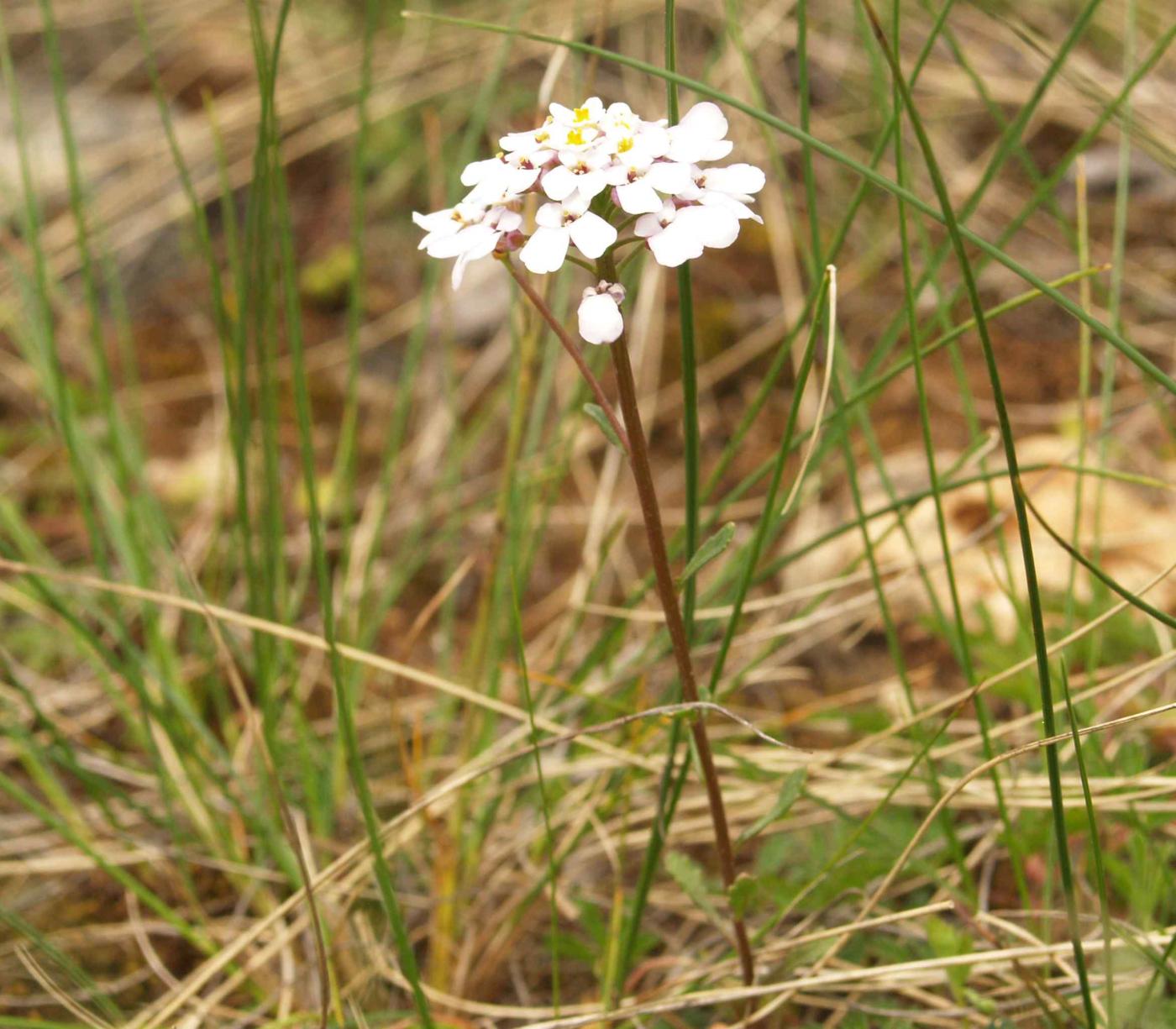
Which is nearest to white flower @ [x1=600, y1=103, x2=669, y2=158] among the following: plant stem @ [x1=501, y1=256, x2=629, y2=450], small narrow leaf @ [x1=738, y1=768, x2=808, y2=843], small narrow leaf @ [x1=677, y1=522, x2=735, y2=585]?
plant stem @ [x1=501, y1=256, x2=629, y2=450]

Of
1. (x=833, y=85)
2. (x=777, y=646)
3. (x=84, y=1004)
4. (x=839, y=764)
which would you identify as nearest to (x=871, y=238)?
(x=833, y=85)

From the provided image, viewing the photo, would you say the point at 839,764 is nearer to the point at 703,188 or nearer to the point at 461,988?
the point at 461,988

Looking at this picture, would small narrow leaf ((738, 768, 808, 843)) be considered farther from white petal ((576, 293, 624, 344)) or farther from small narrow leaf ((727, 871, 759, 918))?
white petal ((576, 293, 624, 344))

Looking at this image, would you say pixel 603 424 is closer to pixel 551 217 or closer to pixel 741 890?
pixel 551 217

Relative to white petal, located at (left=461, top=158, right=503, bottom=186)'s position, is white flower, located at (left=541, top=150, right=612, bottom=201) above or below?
below

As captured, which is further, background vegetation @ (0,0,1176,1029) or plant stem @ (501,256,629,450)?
background vegetation @ (0,0,1176,1029)

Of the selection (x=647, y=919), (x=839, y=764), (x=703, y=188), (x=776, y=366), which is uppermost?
(x=703, y=188)
